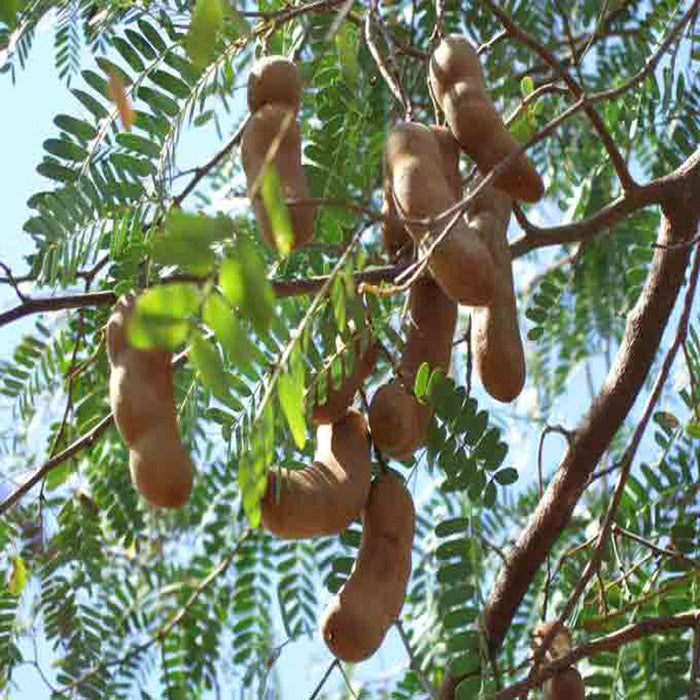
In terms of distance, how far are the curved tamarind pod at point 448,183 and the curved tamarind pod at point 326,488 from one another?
17 centimetres

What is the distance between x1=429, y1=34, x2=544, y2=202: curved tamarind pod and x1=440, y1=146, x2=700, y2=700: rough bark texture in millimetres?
427

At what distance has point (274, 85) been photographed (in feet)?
4.67

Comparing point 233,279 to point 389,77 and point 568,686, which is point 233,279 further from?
point 568,686

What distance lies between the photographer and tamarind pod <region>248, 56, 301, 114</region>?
56.0 inches

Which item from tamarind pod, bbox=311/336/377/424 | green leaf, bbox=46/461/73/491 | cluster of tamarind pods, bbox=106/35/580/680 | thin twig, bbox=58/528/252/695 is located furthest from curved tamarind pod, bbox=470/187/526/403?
thin twig, bbox=58/528/252/695

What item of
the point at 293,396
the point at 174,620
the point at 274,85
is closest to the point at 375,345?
the point at 274,85

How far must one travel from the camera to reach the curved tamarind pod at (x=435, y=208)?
1.27 meters

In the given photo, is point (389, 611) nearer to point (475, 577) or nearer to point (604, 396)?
point (475, 577)

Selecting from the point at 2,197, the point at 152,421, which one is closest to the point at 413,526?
the point at 152,421

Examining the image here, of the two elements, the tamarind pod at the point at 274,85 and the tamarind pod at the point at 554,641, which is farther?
the tamarind pod at the point at 554,641

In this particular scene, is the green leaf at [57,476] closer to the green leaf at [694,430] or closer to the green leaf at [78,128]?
the green leaf at [78,128]

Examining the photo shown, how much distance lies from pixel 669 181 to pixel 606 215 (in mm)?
196

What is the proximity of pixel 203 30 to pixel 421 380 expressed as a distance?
389 mm

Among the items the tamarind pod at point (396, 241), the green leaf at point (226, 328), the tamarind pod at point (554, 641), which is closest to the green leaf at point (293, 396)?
the green leaf at point (226, 328)
